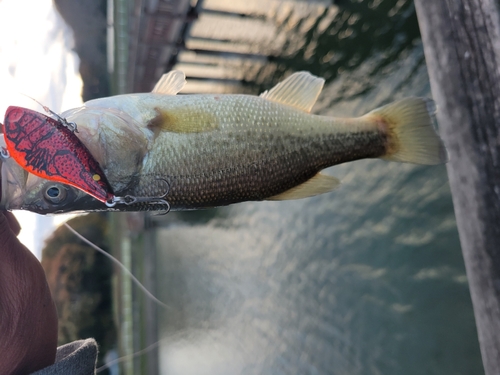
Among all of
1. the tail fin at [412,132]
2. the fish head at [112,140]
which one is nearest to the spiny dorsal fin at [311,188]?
the tail fin at [412,132]

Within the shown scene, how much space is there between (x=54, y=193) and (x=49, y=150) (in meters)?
0.11

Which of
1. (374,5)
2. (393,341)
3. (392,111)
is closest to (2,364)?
(392,111)

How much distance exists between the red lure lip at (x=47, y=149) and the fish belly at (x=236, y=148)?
10 centimetres

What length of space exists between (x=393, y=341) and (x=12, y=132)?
1883 mm

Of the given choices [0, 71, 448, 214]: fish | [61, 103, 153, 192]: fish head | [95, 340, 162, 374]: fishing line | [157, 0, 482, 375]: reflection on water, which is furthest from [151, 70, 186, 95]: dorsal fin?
[95, 340, 162, 374]: fishing line

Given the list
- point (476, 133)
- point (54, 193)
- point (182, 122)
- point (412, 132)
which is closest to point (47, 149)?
point (54, 193)

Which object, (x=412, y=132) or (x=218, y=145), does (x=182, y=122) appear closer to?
(x=218, y=145)

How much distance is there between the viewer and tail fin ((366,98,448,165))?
66cm

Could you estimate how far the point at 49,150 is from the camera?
46 centimetres

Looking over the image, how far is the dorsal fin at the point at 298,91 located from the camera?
2.23 feet

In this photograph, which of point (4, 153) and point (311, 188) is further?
point (311, 188)

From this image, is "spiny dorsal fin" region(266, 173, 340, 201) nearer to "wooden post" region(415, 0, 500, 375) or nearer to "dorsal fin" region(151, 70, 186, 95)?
"dorsal fin" region(151, 70, 186, 95)

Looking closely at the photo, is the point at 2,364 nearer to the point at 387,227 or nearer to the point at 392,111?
the point at 392,111

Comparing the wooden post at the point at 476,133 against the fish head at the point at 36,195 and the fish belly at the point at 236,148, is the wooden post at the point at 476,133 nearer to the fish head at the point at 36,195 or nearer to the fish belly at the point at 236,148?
the fish belly at the point at 236,148
